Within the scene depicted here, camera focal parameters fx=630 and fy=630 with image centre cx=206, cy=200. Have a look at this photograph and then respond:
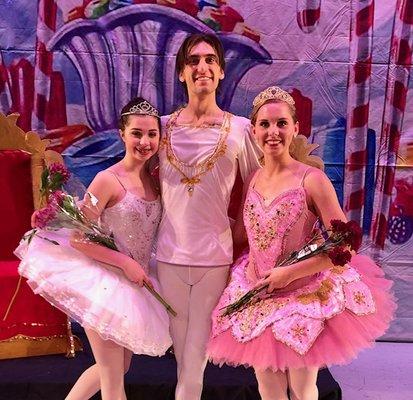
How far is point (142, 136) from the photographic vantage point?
252cm

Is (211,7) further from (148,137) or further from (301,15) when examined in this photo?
(148,137)

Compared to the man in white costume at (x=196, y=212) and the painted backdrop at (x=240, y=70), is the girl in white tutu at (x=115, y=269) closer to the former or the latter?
the man in white costume at (x=196, y=212)

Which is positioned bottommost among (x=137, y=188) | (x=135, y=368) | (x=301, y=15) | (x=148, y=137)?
(x=135, y=368)

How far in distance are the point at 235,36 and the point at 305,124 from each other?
747mm

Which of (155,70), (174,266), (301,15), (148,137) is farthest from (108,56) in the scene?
(174,266)

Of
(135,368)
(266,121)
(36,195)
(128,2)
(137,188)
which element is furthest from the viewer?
(128,2)

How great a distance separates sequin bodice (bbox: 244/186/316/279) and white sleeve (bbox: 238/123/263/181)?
0.23m

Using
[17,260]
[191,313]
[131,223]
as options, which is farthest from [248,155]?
[17,260]

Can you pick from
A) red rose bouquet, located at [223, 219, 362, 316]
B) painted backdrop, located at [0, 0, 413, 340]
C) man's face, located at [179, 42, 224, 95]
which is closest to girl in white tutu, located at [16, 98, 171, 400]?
man's face, located at [179, 42, 224, 95]

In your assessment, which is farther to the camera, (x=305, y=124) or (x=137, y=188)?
(x=305, y=124)

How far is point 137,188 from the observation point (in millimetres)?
2572

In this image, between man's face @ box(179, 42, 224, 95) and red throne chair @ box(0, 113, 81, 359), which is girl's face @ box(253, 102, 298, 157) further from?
red throne chair @ box(0, 113, 81, 359)

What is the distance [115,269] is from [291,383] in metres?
0.80

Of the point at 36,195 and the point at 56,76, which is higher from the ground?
the point at 56,76
